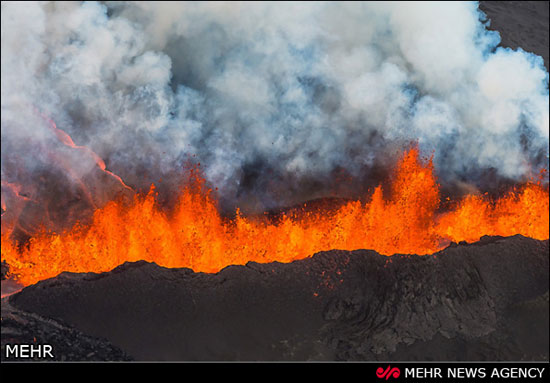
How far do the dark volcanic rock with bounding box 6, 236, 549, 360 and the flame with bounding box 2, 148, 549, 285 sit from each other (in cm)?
125

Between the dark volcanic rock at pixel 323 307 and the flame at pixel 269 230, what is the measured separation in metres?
1.25

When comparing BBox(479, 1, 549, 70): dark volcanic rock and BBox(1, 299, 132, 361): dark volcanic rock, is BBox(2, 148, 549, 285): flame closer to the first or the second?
BBox(1, 299, 132, 361): dark volcanic rock

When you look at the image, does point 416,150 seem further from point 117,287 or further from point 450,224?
point 117,287

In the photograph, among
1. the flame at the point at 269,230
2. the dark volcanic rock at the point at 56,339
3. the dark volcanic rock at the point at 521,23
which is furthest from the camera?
the dark volcanic rock at the point at 521,23

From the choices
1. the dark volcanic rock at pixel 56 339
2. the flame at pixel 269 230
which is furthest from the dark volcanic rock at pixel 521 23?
the dark volcanic rock at pixel 56 339

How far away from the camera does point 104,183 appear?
18281 mm

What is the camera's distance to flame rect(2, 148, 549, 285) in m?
→ 17.6

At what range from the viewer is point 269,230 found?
1898 cm

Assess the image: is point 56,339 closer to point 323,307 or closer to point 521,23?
point 323,307

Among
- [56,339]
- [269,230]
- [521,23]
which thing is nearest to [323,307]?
A: [269,230]

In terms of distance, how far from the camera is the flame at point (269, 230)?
17578mm

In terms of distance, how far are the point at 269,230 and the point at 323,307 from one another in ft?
11.9

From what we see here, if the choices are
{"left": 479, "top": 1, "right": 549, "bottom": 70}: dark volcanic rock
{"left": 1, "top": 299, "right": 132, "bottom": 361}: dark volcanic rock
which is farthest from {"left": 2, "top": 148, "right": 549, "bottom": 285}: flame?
{"left": 479, "top": 1, "right": 549, "bottom": 70}: dark volcanic rock

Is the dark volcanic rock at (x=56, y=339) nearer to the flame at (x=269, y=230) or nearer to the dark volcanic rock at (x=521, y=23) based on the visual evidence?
the flame at (x=269, y=230)
